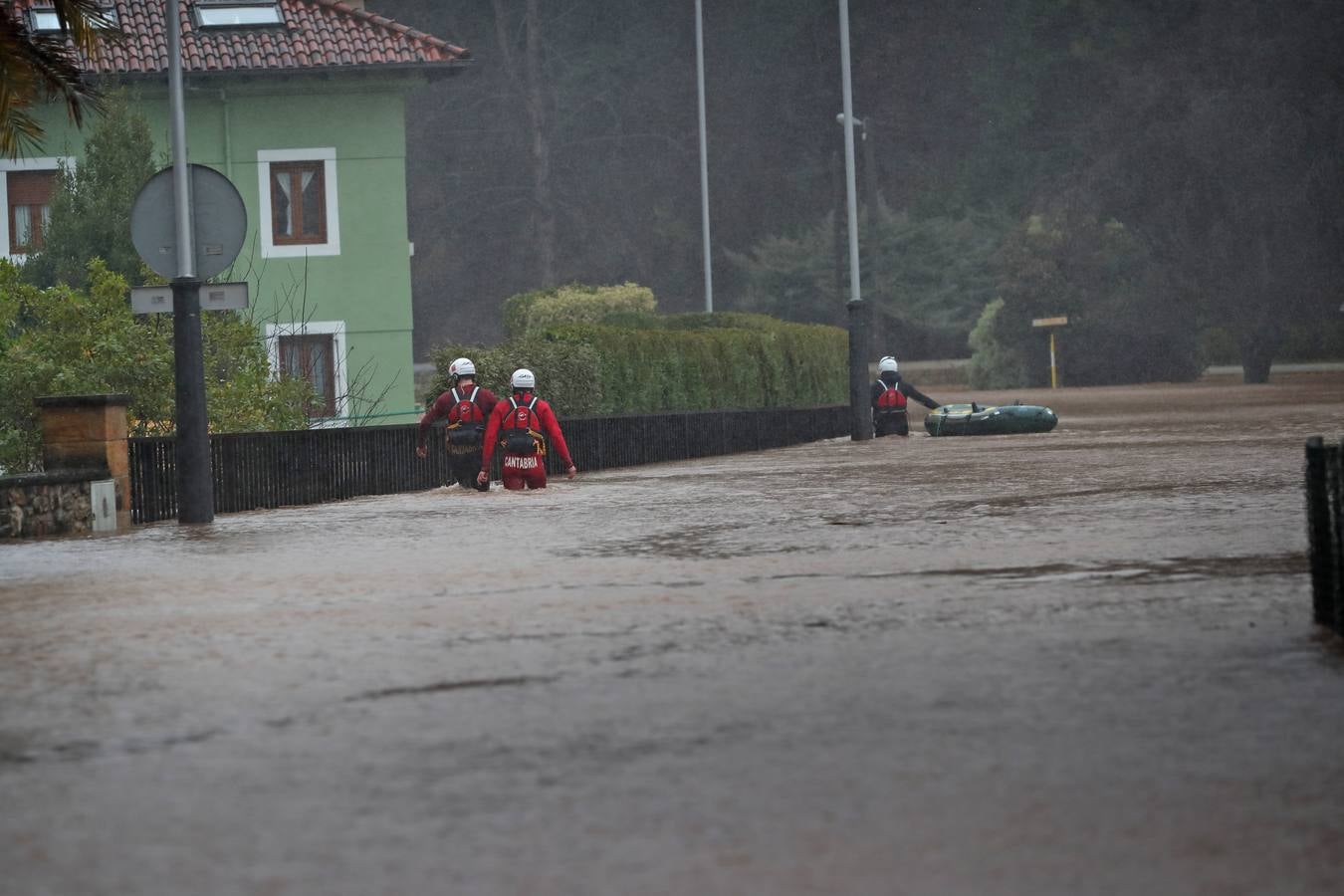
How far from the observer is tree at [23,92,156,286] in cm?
3347

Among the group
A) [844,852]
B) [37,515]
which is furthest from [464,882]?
[37,515]

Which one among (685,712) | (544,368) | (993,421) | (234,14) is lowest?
(685,712)

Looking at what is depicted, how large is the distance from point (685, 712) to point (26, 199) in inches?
1258

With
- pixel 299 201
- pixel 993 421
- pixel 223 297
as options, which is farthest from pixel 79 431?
pixel 993 421

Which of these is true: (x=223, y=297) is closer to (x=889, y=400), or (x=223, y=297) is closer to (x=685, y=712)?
(x=685, y=712)

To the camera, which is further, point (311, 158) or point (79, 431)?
point (311, 158)

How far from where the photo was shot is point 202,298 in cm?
1967

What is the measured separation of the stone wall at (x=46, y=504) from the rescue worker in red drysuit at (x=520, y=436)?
5.06 m

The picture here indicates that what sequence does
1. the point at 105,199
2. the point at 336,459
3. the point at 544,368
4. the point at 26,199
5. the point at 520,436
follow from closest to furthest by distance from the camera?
the point at 336,459, the point at 520,436, the point at 544,368, the point at 105,199, the point at 26,199

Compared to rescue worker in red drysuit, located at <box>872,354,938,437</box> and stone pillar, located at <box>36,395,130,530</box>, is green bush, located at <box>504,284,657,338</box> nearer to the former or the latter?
rescue worker in red drysuit, located at <box>872,354,938,437</box>

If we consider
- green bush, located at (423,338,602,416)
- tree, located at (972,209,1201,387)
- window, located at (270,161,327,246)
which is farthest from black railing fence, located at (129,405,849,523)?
tree, located at (972,209,1201,387)

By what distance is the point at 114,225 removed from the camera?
33.5 m

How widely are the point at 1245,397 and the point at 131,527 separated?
3833 cm

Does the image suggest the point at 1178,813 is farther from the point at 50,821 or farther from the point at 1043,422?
the point at 1043,422
